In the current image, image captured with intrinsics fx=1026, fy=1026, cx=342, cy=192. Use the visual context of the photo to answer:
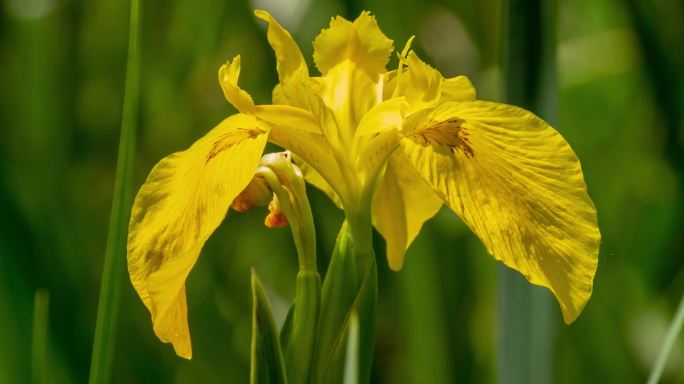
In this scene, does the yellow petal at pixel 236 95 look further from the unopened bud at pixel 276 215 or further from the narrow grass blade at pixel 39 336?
the narrow grass blade at pixel 39 336

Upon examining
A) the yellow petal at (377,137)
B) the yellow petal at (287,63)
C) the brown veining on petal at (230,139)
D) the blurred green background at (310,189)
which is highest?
the yellow petal at (287,63)

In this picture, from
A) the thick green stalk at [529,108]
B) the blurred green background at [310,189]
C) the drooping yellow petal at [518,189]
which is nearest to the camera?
the drooping yellow petal at [518,189]

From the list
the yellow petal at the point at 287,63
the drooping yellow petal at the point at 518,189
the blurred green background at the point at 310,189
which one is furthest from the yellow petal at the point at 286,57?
the blurred green background at the point at 310,189

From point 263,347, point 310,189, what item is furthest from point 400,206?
point 310,189

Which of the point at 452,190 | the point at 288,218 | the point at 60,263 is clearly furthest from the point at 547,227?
the point at 60,263

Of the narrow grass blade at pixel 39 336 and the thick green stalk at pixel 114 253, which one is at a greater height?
the thick green stalk at pixel 114 253

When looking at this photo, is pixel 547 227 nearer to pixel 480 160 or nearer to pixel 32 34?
pixel 480 160

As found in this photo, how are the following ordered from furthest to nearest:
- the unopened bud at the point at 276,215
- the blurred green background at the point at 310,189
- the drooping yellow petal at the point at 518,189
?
the blurred green background at the point at 310,189 → the unopened bud at the point at 276,215 → the drooping yellow petal at the point at 518,189

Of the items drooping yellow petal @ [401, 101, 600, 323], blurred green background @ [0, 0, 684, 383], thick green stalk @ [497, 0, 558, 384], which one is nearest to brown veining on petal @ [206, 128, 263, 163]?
drooping yellow petal @ [401, 101, 600, 323]
